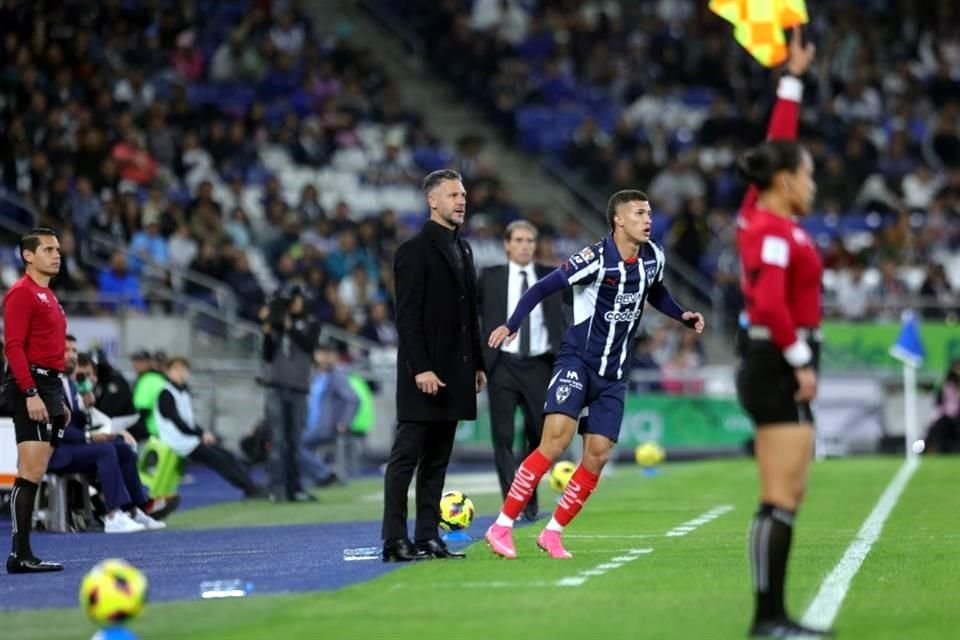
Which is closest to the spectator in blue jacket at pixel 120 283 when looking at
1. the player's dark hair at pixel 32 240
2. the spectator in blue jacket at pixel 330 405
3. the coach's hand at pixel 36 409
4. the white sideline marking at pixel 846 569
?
the spectator in blue jacket at pixel 330 405

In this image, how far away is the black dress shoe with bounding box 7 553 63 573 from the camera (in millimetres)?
12945

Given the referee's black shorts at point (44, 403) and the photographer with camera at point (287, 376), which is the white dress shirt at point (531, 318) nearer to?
the referee's black shorts at point (44, 403)

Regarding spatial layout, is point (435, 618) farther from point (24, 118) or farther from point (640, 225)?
point (24, 118)

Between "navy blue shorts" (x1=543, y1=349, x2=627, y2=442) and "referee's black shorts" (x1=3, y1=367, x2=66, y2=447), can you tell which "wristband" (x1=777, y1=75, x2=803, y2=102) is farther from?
"referee's black shorts" (x1=3, y1=367, x2=66, y2=447)

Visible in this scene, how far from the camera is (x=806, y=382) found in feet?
29.3

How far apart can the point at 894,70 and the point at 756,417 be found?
1249 inches

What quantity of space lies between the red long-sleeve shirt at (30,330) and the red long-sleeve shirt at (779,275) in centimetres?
567

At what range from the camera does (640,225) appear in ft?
41.6

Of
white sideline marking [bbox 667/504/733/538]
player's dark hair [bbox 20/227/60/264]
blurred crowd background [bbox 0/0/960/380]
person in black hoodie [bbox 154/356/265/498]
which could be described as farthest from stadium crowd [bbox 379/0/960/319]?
player's dark hair [bbox 20/227/60/264]

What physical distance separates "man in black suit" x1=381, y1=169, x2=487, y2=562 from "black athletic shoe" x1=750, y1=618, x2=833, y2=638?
14.1ft

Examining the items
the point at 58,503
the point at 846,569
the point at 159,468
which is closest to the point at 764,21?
the point at 846,569

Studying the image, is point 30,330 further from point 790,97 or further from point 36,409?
point 790,97

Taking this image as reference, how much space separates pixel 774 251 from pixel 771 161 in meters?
0.48

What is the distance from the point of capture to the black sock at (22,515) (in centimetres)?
1299
